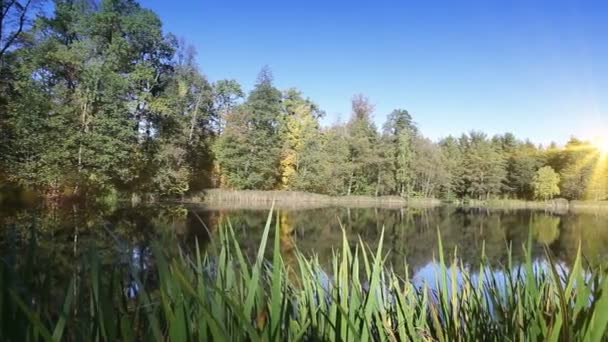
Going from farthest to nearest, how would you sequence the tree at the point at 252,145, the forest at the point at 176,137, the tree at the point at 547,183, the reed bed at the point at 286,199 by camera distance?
the tree at the point at 547,183 < the tree at the point at 252,145 < the reed bed at the point at 286,199 < the forest at the point at 176,137

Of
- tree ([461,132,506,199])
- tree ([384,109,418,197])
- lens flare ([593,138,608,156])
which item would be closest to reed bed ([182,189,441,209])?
tree ([384,109,418,197])

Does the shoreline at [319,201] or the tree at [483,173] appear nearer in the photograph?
the shoreline at [319,201]

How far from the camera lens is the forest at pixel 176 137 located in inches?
771

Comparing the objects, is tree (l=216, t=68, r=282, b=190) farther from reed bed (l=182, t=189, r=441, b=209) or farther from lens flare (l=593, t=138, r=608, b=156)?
lens flare (l=593, t=138, r=608, b=156)

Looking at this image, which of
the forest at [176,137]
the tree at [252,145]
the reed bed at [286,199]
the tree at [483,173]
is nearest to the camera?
the forest at [176,137]

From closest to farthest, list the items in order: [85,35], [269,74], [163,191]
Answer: [85,35] < [163,191] < [269,74]

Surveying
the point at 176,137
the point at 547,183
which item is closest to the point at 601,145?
the point at 547,183

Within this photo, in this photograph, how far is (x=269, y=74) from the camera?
126 ft

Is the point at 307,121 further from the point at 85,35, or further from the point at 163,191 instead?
the point at 85,35

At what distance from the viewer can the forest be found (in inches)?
771

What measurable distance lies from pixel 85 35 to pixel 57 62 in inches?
94.4

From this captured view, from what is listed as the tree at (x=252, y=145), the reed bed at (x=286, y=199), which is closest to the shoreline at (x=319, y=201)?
the reed bed at (x=286, y=199)

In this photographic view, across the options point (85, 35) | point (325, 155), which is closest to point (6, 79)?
point (85, 35)

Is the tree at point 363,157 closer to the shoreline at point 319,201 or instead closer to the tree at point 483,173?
the shoreline at point 319,201
